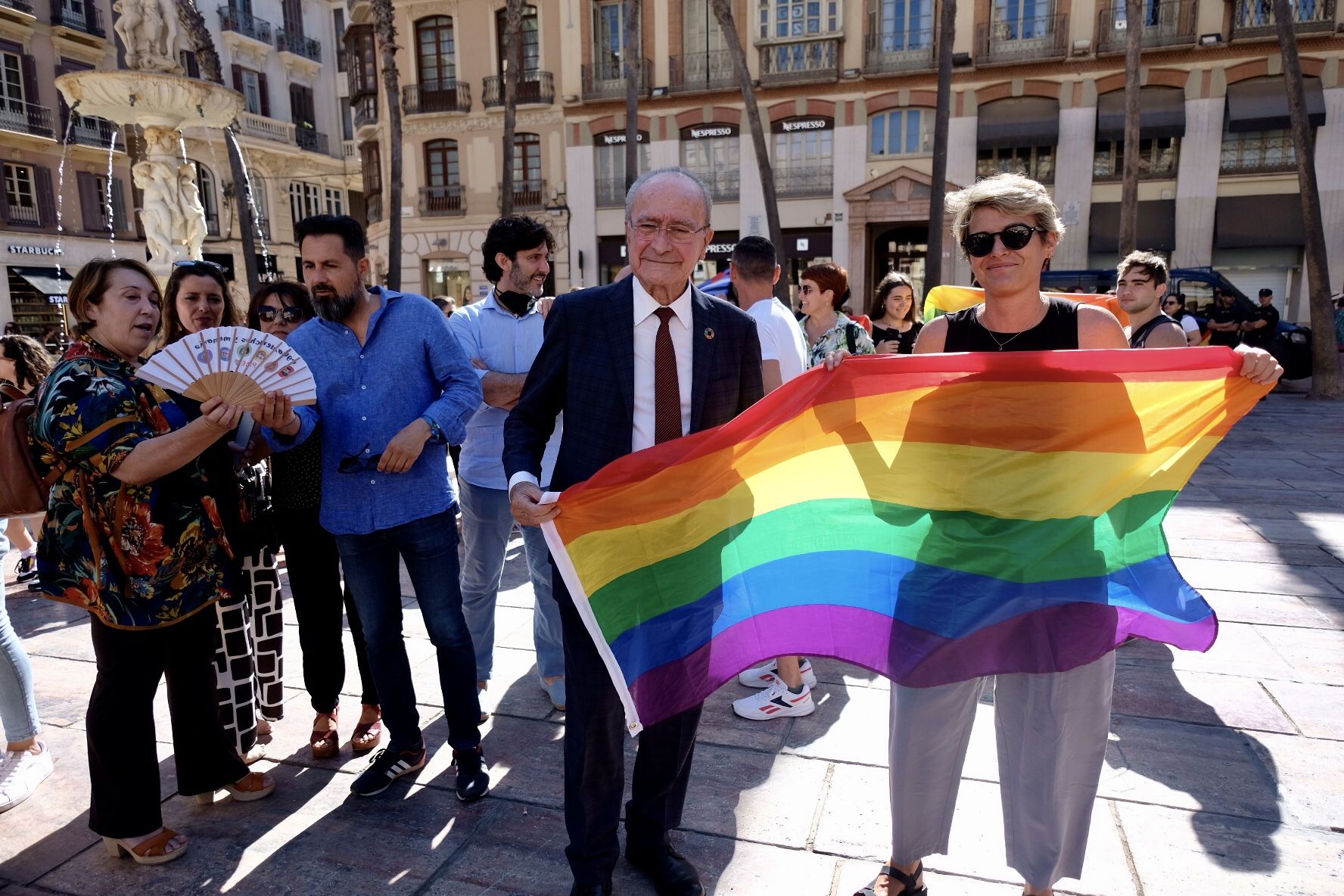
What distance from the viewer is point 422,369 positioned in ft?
10.5

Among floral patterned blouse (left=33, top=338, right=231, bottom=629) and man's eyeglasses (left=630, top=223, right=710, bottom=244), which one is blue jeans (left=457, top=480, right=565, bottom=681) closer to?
floral patterned blouse (left=33, top=338, right=231, bottom=629)

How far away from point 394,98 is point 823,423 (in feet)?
69.7

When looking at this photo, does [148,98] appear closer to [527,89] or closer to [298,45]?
[527,89]

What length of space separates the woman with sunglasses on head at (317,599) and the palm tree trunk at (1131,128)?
17228 millimetres

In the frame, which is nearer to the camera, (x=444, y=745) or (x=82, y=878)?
(x=82, y=878)

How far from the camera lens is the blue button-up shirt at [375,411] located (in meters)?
3.07

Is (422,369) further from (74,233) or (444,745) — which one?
(74,233)

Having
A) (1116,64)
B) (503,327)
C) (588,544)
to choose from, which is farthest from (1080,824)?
(1116,64)

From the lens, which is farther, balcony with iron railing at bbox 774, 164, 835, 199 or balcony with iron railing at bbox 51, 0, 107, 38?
balcony with iron railing at bbox 51, 0, 107, 38

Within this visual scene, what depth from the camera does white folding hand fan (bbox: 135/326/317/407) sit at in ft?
8.50

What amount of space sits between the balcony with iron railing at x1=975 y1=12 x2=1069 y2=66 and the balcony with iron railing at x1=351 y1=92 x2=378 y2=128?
20.3m

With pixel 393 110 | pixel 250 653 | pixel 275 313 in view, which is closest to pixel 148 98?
pixel 275 313

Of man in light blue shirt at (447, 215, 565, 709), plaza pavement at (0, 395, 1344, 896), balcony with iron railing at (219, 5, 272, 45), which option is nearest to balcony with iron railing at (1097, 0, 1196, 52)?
plaza pavement at (0, 395, 1344, 896)

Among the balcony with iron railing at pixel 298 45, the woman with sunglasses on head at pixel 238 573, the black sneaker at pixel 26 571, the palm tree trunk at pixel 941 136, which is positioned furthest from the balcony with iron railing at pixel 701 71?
the woman with sunglasses on head at pixel 238 573
